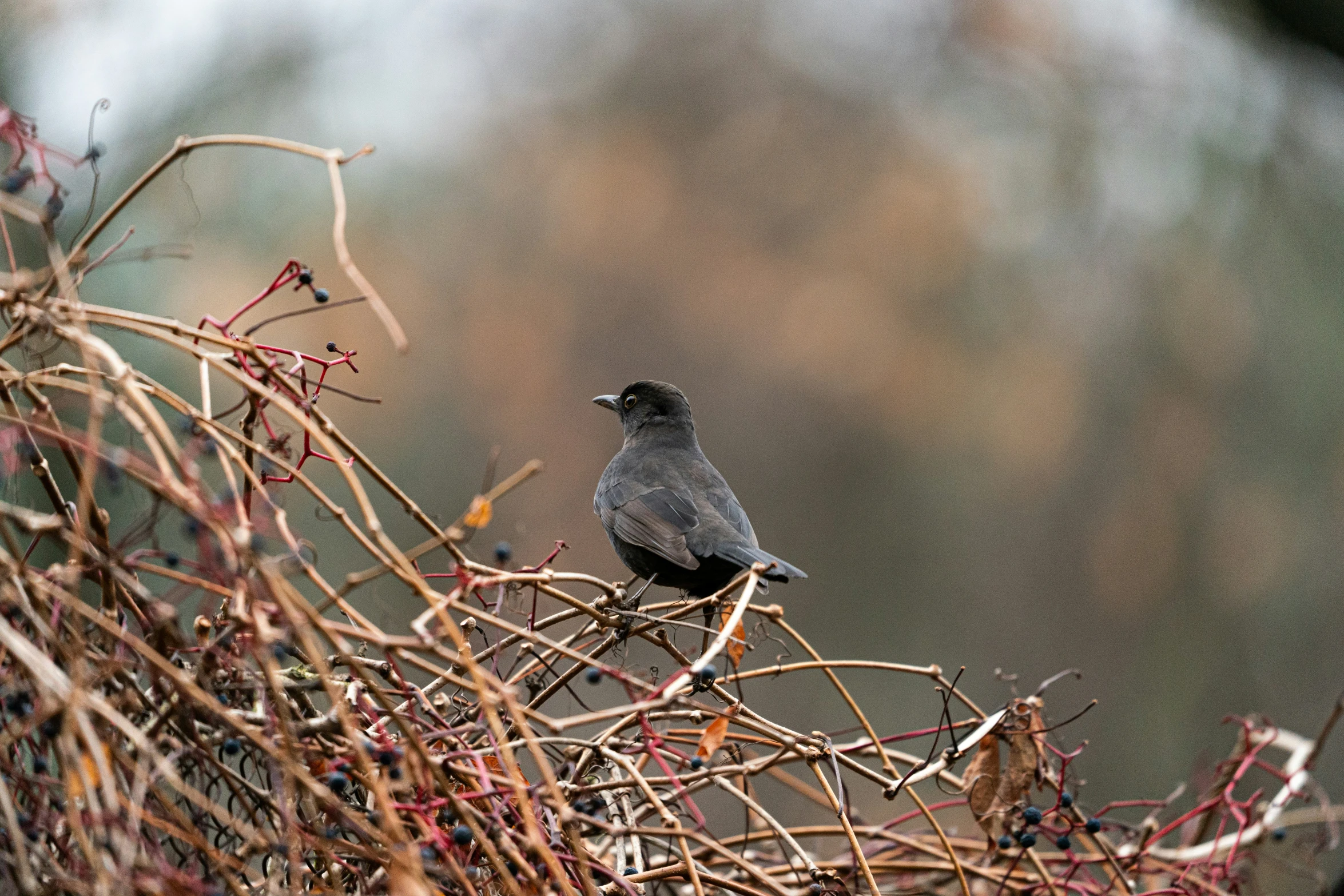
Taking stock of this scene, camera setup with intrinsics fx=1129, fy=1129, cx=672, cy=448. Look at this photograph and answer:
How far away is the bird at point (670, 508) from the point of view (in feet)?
12.2

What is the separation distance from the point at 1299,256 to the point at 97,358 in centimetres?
1177

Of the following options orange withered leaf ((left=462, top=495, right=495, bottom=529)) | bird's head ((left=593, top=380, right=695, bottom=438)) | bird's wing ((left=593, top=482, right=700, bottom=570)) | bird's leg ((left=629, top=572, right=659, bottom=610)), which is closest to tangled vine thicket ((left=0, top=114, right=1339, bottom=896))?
orange withered leaf ((left=462, top=495, right=495, bottom=529))

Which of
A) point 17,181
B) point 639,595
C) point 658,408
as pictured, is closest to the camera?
point 17,181

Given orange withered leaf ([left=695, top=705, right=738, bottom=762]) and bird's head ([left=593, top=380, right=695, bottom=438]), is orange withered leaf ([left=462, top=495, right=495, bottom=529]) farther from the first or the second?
bird's head ([left=593, top=380, right=695, bottom=438])

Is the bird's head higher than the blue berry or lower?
higher

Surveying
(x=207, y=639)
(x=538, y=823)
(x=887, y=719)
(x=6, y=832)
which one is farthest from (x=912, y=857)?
(x=887, y=719)

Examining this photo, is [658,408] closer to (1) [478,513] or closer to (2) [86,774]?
(1) [478,513]

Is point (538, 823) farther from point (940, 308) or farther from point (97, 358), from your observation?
point (940, 308)

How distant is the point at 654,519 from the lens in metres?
3.85

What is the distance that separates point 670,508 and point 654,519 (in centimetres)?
7

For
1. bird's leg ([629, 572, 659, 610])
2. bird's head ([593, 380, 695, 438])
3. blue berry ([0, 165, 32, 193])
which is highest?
bird's head ([593, 380, 695, 438])

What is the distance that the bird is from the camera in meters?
3.71

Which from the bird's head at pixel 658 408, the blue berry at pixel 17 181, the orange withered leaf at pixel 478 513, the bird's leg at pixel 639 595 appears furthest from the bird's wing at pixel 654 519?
the blue berry at pixel 17 181

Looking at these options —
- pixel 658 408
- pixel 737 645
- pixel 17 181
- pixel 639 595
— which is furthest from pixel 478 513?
pixel 658 408
